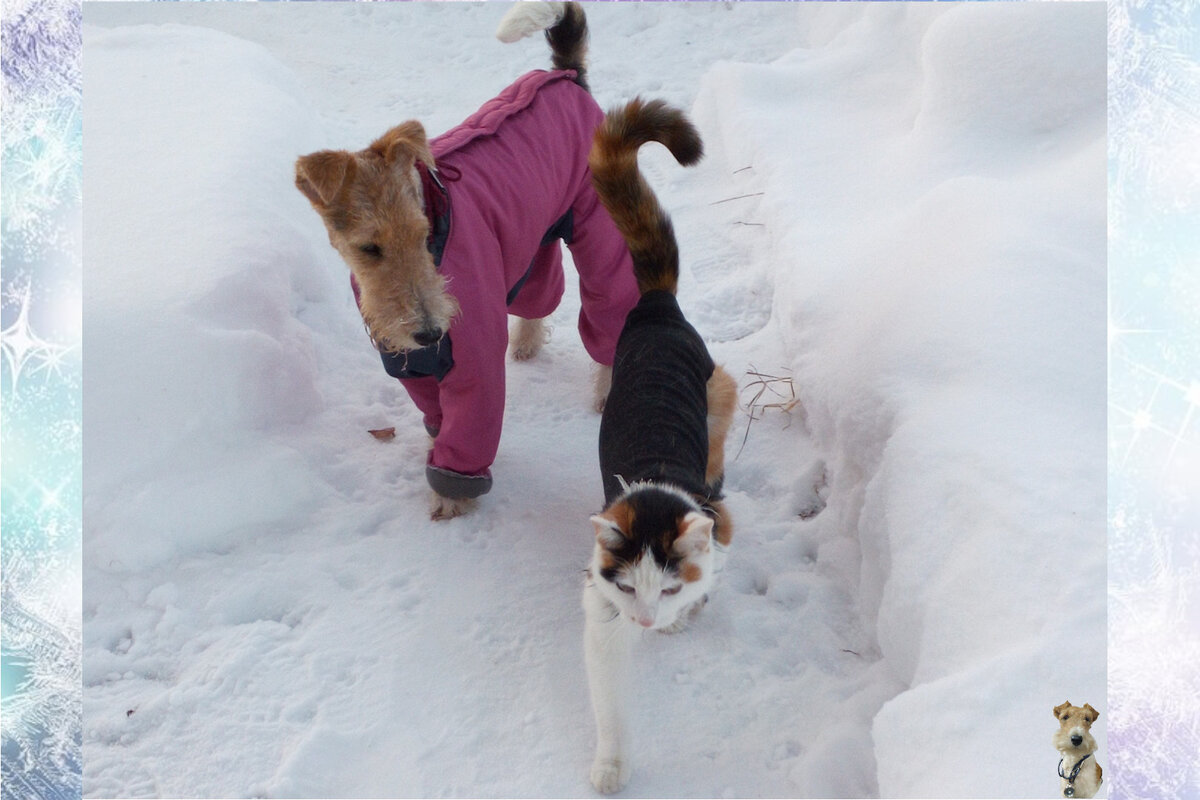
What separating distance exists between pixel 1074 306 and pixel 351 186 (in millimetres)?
2218

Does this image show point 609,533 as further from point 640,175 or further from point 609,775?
point 640,175

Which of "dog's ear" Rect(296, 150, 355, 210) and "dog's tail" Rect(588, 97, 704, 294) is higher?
"dog's ear" Rect(296, 150, 355, 210)

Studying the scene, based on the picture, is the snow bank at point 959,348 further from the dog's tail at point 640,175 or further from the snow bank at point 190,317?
the snow bank at point 190,317

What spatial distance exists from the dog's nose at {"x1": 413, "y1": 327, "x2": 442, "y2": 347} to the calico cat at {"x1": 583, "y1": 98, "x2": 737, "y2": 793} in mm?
560

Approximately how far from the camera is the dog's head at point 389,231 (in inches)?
97.8

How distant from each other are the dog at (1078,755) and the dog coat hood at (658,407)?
1.05 metres

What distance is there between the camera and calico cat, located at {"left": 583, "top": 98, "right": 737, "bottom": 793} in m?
2.07

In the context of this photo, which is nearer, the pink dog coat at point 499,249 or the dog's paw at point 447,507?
the pink dog coat at point 499,249

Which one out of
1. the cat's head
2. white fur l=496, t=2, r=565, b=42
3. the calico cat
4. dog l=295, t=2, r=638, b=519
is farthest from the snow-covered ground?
white fur l=496, t=2, r=565, b=42

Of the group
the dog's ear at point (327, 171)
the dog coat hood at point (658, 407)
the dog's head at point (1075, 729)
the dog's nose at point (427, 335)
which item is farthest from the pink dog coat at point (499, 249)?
the dog's head at point (1075, 729)

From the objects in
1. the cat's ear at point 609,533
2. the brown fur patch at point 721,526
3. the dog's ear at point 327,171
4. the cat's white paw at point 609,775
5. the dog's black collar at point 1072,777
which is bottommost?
the cat's white paw at point 609,775

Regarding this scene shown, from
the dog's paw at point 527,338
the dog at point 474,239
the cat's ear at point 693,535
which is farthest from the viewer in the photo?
the dog's paw at point 527,338

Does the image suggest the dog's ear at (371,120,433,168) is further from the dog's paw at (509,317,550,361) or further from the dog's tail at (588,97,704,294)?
the dog's paw at (509,317,550,361)

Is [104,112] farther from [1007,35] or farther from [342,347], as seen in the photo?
[1007,35]
